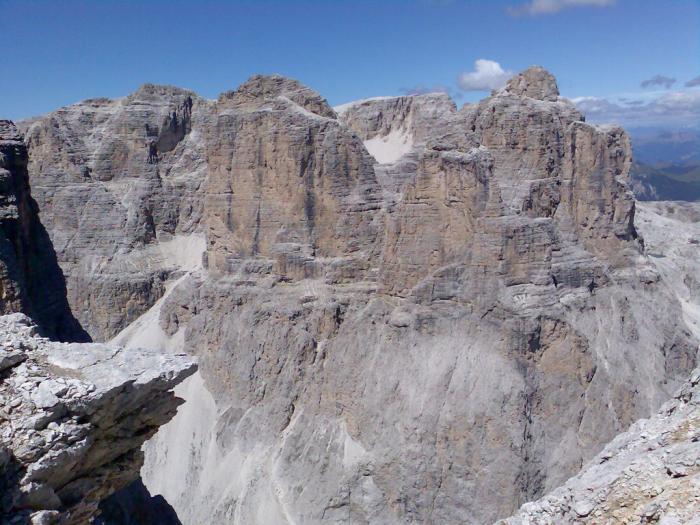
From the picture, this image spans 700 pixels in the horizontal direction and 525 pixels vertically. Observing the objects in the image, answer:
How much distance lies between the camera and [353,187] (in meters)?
44.2

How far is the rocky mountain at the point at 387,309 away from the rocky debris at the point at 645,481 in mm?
18888

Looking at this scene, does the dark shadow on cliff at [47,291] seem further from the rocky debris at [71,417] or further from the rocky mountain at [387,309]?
the rocky mountain at [387,309]

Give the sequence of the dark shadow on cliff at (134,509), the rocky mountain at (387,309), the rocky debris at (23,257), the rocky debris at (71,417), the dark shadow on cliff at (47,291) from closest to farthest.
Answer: the rocky debris at (71,417) → the dark shadow on cliff at (134,509) → the rocky debris at (23,257) → the dark shadow on cliff at (47,291) → the rocky mountain at (387,309)

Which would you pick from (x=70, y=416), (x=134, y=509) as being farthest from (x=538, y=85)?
(x=70, y=416)

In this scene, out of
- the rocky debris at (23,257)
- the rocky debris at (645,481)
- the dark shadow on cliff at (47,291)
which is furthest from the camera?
the dark shadow on cliff at (47,291)

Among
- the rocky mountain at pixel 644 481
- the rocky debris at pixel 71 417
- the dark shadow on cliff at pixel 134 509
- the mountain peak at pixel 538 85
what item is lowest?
the dark shadow on cliff at pixel 134 509

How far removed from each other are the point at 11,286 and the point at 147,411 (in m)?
9.96

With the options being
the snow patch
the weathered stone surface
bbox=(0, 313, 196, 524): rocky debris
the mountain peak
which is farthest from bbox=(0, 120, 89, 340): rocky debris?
the snow patch

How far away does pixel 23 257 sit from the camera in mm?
22906

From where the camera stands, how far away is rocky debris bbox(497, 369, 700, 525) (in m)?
10.1

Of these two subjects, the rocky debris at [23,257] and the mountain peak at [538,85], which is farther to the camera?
the mountain peak at [538,85]

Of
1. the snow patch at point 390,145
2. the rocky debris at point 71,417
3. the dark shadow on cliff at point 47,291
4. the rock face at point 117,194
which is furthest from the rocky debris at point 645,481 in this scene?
the snow patch at point 390,145

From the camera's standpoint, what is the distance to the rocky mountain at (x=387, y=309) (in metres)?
33.1

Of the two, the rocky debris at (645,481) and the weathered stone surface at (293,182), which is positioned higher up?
the weathered stone surface at (293,182)
